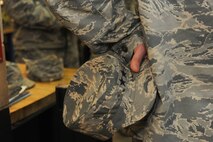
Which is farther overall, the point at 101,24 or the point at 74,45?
the point at 74,45

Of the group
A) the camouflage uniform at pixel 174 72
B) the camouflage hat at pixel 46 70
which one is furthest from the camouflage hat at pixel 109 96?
the camouflage hat at pixel 46 70

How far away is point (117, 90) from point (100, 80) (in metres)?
0.05

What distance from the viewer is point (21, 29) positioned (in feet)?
7.50

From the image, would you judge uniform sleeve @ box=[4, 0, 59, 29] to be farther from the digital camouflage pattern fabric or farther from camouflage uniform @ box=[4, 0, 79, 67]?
the digital camouflage pattern fabric

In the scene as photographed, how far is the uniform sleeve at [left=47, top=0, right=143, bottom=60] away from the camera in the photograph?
35.3 inches

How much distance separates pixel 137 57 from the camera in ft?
2.98

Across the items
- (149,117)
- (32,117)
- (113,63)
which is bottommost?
(32,117)

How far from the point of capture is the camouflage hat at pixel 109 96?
87 cm

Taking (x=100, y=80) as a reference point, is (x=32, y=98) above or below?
below

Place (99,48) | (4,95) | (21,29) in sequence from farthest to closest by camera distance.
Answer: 1. (21,29)
2. (4,95)
3. (99,48)

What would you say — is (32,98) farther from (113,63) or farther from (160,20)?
(160,20)

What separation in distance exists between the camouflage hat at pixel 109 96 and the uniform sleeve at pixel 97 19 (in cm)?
6

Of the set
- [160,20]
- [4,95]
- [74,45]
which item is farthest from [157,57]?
[74,45]

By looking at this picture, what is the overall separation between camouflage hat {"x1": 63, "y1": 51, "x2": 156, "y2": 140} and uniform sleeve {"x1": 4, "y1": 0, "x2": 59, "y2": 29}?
3.97 feet
